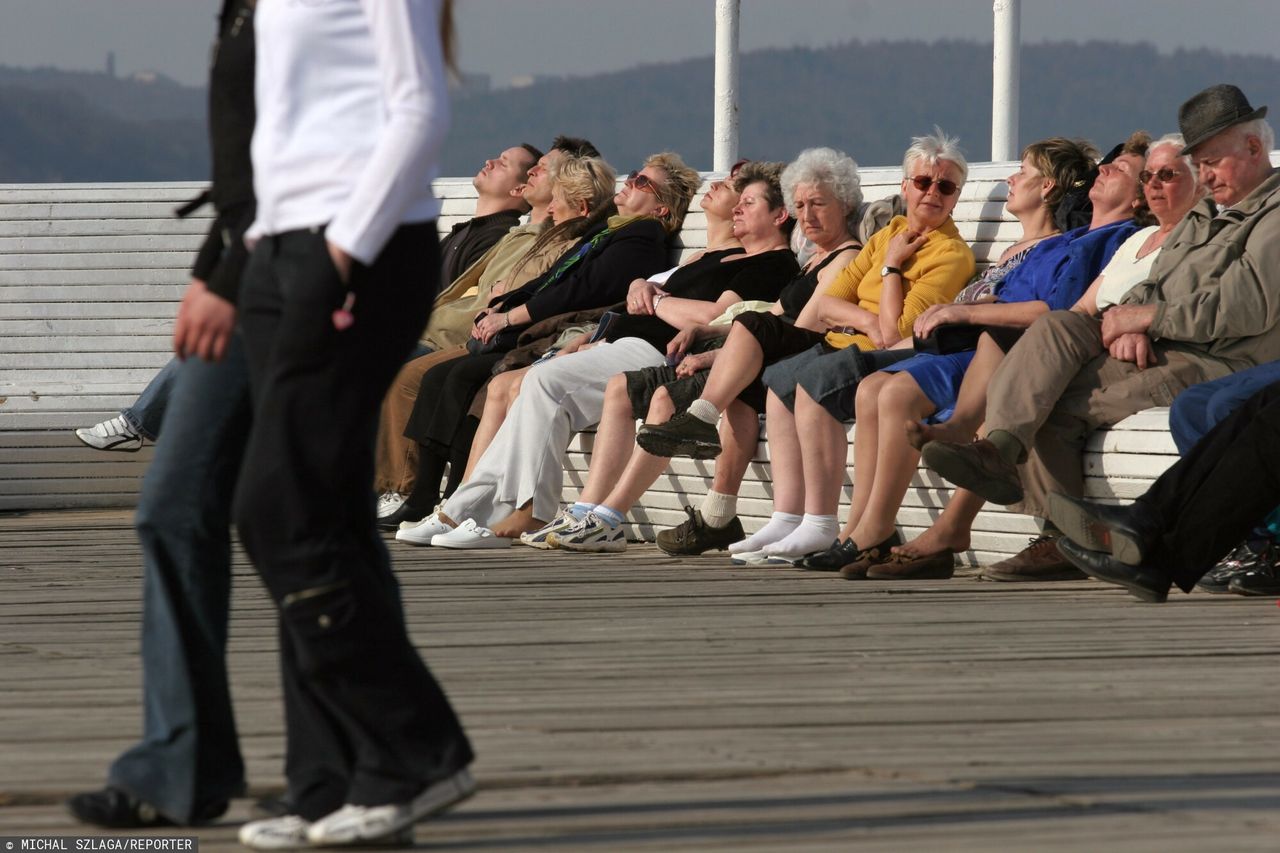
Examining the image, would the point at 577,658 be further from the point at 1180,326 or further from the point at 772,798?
the point at 1180,326

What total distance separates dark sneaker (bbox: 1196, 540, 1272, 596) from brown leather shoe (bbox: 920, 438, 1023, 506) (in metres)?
0.56

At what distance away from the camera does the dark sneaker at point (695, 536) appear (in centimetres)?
657

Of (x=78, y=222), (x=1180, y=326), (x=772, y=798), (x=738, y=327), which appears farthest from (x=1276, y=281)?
(x=78, y=222)

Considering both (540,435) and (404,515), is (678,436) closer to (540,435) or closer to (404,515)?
(540,435)

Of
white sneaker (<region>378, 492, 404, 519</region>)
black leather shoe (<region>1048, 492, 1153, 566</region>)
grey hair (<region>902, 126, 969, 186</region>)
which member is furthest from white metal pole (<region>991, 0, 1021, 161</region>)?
black leather shoe (<region>1048, 492, 1153, 566</region>)

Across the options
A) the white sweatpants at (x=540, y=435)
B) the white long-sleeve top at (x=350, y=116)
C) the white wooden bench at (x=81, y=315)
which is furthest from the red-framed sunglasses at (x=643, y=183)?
the white long-sleeve top at (x=350, y=116)

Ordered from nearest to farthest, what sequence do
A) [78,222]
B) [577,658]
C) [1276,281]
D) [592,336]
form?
[577,658], [1276,281], [592,336], [78,222]

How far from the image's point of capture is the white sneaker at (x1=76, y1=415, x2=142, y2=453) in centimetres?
808

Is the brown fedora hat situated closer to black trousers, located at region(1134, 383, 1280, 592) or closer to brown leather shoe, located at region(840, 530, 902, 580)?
black trousers, located at region(1134, 383, 1280, 592)

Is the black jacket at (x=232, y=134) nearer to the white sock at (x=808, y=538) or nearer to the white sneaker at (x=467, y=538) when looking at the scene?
the white sock at (x=808, y=538)

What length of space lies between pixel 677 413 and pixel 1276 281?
2.06 metres

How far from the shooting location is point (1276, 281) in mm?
5340

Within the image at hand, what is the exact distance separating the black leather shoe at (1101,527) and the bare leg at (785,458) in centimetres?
129

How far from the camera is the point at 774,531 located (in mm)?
6234
